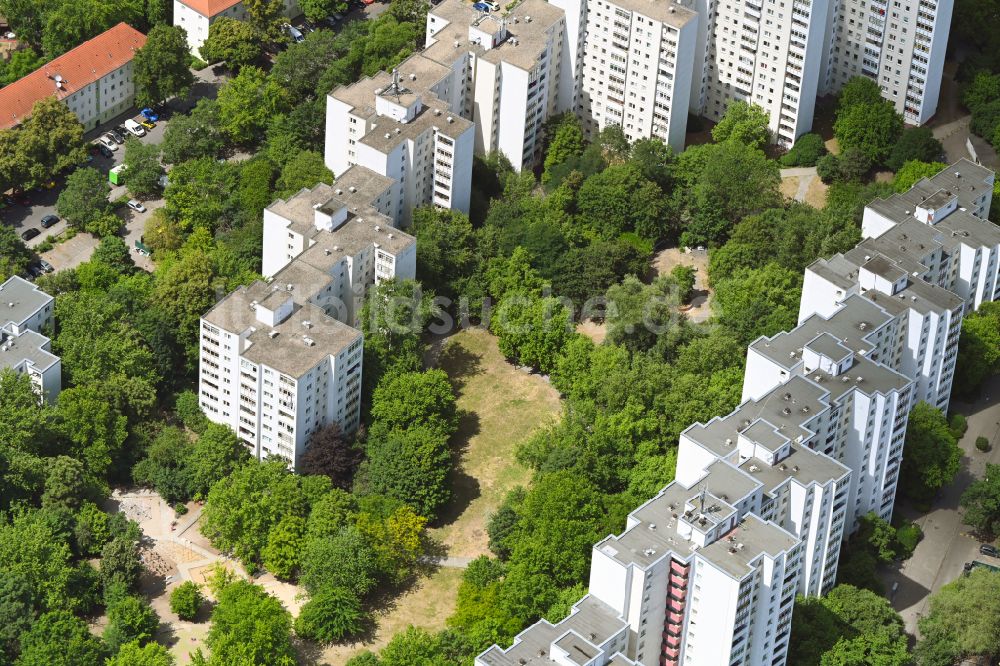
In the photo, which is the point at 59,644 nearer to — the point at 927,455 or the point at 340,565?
the point at 340,565

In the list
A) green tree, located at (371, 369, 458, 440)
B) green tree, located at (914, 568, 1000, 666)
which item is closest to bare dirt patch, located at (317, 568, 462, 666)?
green tree, located at (371, 369, 458, 440)

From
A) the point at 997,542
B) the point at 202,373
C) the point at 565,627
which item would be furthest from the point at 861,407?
the point at 202,373

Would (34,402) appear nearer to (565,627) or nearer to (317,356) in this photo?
(317,356)

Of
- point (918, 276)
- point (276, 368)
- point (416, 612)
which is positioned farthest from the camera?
point (918, 276)

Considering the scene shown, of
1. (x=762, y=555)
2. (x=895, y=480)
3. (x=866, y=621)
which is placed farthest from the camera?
(x=895, y=480)

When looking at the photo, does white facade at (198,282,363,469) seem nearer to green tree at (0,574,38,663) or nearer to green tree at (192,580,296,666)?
green tree at (192,580,296,666)

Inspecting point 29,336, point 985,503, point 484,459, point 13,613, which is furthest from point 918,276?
point 13,613
